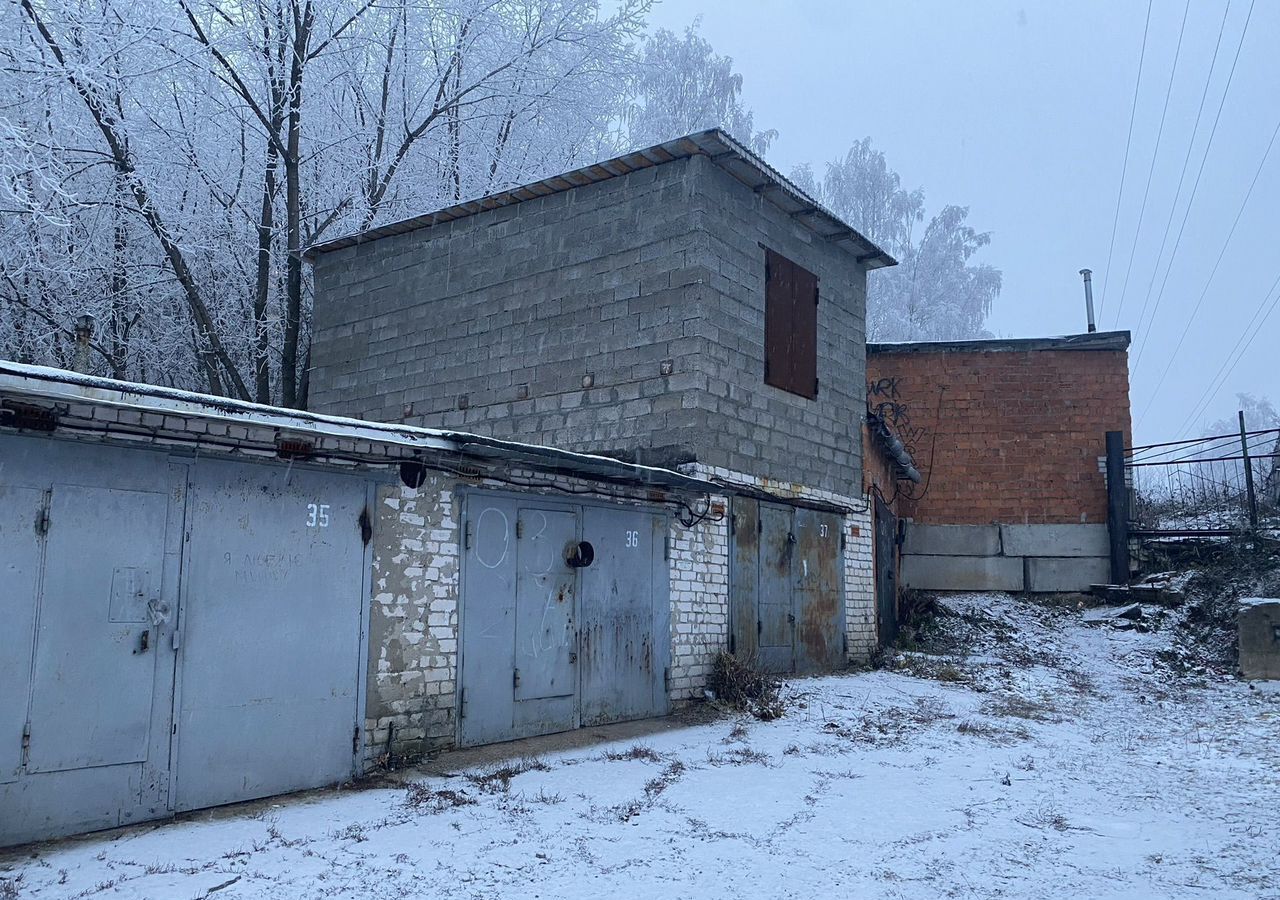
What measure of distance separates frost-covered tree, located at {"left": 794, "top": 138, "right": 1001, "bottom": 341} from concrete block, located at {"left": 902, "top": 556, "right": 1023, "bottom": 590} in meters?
16.2

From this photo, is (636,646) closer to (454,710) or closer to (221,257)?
(454,710)

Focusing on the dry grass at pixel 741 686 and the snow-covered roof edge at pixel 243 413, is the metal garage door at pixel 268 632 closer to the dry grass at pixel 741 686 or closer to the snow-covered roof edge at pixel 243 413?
the snow-covered roof edge at pixel 243 413

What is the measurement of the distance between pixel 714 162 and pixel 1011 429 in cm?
837

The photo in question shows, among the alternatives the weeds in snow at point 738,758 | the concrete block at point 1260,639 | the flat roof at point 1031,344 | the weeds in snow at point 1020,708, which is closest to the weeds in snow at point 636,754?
the weeds in snow at point 738,758

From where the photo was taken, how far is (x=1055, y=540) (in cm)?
1558

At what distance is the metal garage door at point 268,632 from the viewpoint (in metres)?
5.40

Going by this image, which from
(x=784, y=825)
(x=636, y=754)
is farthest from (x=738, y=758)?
(x=784, y=825)

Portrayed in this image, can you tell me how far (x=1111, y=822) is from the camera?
5590 mm

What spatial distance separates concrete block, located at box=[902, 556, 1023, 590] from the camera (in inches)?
621

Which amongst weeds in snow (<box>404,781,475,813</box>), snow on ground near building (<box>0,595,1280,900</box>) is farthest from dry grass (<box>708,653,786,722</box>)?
weeds in snow (<box>404,781,475,813</box>)

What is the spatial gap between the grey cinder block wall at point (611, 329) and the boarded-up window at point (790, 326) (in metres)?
0.16

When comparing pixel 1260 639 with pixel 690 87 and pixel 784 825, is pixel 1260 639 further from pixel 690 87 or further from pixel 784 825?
pixel 690 87

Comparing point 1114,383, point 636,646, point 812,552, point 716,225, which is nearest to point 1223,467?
point 1114,383

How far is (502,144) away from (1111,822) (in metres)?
16.3
